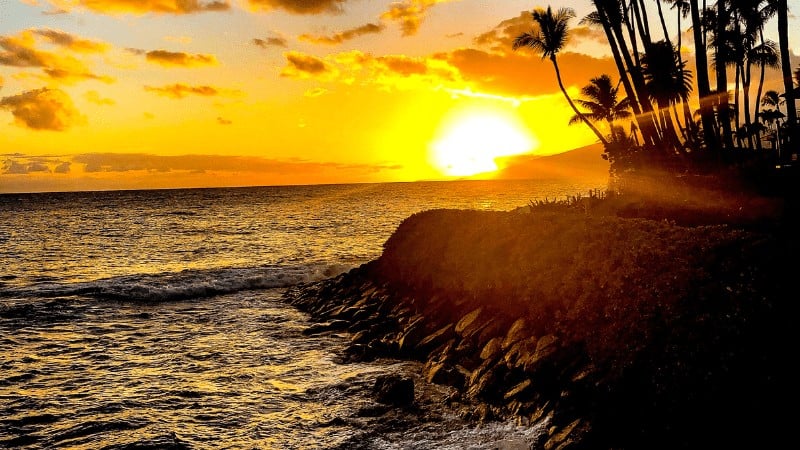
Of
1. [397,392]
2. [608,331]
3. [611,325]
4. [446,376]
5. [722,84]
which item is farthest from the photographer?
[722,84]

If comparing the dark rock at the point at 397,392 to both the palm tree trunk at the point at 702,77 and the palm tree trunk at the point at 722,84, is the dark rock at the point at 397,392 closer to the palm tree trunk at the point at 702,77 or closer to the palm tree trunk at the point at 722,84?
the palm tree trunk at the point at 702,77

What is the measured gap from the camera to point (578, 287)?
45.8 ft

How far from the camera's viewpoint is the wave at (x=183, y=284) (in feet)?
96.4

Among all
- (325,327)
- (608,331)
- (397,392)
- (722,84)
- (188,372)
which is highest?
(722,84)

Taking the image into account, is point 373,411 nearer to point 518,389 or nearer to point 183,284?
point 518,389

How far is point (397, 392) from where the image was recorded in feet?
42.1

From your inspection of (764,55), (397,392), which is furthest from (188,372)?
(764,55)

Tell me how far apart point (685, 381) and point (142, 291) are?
27633mm

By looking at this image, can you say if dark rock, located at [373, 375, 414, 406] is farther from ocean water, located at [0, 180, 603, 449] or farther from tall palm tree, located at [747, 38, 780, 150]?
tall palm tree, located at [747, 38, 780, 150]

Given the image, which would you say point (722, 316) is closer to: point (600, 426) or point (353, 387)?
point (600, 426)

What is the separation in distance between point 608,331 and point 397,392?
4.92 m

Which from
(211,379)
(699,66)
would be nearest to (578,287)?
(211,379)

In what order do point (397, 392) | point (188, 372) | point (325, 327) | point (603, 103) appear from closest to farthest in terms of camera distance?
point (397, 392)
point (188, 372)
point (325, 327)
point (603, 103)

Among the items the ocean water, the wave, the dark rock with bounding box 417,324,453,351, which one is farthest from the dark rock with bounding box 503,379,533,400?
the wave
